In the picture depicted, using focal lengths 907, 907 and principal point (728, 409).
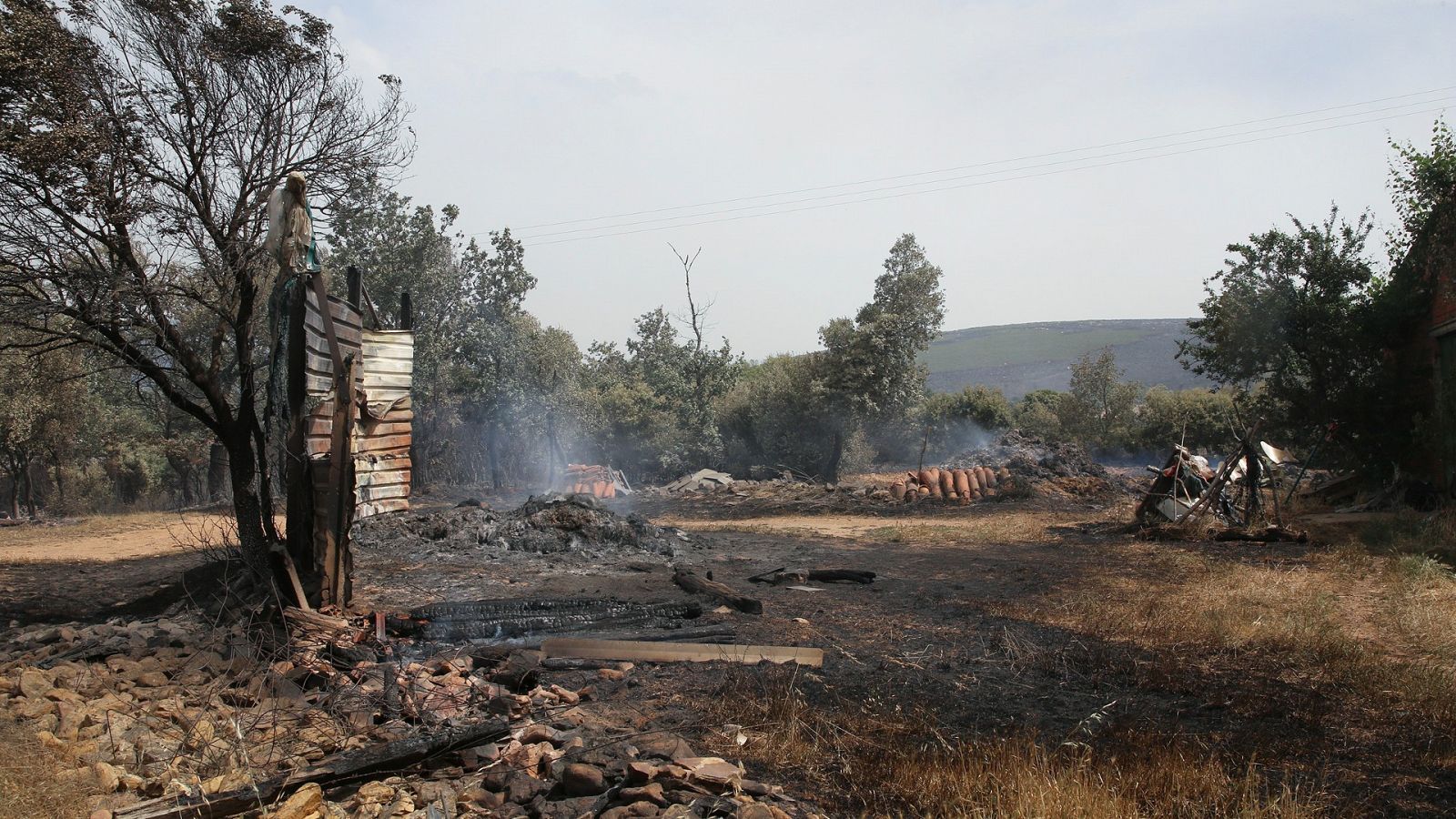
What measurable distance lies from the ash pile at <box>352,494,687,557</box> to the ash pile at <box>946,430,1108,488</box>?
37.7 feet

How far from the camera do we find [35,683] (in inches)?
217

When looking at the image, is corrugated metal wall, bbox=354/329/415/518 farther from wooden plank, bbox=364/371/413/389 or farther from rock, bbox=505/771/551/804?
rock, bbox=505/771/551/804

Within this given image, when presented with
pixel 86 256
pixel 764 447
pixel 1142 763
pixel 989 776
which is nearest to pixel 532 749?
pixel 989 776

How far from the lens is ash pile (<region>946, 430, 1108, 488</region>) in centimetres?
2309

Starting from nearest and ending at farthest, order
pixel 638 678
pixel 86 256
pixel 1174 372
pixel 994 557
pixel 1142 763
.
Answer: pixel 1142 763 < pixel 638 678 < pixel 86 256 < pixel 994 557 < pixel 1174 372

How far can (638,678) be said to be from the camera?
6191mm

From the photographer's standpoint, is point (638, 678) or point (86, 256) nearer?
point (638, 678)

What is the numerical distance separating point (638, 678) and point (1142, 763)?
10.5ft

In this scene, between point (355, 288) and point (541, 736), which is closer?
point (541, 736)

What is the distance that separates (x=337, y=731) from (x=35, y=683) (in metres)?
2.12

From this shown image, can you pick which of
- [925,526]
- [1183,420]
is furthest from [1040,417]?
[925,526]

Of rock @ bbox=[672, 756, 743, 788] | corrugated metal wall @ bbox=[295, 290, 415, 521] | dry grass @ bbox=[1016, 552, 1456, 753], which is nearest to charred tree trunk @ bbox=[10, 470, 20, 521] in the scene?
corrugated metal wall @ bbox=[295, 290, 415, 521]

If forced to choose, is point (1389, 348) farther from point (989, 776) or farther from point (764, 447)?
point (764, 447)

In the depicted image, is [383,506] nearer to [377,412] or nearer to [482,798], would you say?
[377,412]
